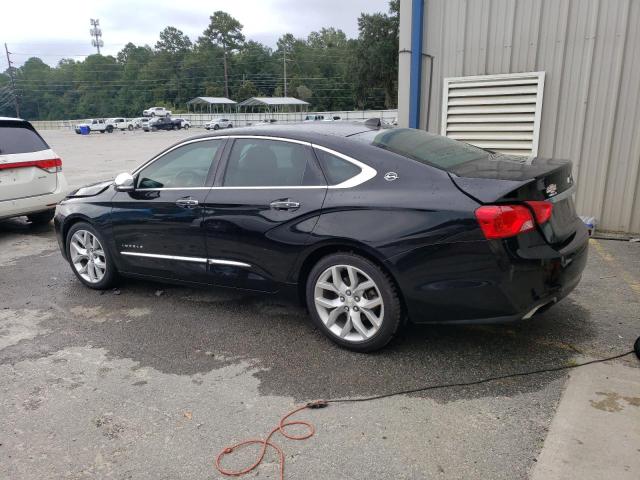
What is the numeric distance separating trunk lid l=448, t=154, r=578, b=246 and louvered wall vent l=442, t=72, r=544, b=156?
3497 millimetres

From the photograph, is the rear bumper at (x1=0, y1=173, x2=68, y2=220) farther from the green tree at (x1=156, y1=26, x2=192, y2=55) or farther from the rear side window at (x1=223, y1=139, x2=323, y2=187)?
the green tree at (x1=156, y1=26, x2=192, y2=55)

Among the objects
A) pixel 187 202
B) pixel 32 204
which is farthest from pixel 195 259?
pixel 32 204

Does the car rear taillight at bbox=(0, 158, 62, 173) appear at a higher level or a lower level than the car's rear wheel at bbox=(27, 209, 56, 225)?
higher

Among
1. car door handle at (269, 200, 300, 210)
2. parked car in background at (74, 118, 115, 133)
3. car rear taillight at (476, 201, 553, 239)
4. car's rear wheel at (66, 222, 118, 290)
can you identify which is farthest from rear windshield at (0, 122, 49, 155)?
parked car in background at (74, 118, 115, 133)

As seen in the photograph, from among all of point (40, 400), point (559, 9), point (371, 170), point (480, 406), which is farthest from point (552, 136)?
point (40, 400)

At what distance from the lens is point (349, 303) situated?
11.9 feet

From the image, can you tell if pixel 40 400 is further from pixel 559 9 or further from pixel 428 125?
pixel 559 9

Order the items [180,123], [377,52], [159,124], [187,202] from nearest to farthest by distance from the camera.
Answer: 1. [187,202]
2. [159,124]
3. [180,123]
4. [377,52]

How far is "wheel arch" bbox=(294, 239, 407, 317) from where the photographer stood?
3.42 m

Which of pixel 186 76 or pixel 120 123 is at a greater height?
pixel 186 76

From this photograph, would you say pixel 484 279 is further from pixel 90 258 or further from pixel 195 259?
pixel 90 258

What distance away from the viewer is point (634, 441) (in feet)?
8.59

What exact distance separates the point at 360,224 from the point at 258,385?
1.23 metres

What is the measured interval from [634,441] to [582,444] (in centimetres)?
26
